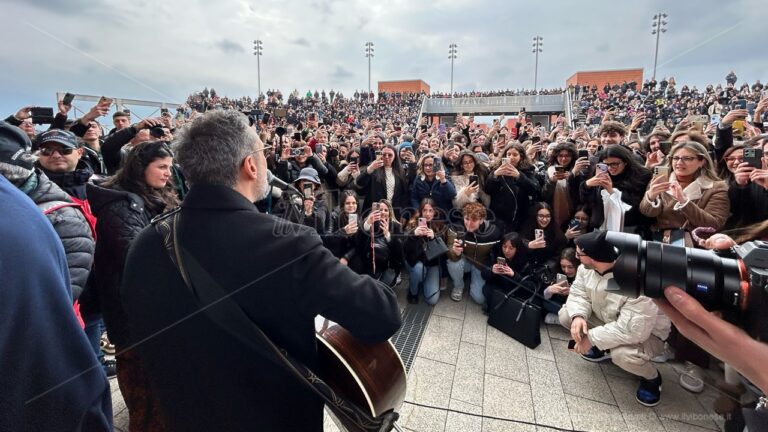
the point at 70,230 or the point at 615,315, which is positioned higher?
the point at 70,230

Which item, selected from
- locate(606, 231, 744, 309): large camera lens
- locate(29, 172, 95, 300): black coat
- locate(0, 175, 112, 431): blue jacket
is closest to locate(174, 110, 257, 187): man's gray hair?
locate(0, 175, 112, 431): blue jacket

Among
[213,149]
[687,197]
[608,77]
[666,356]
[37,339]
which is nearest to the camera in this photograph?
[37,339]

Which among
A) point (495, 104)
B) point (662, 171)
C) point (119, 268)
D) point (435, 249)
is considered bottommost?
point (435, 249)

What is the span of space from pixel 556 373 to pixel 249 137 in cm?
324

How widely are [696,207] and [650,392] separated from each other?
1547 mm

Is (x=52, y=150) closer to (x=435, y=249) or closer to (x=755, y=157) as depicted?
(x=435, y=249)

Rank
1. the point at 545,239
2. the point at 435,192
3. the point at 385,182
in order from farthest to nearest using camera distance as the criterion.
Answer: the point at 385,182, the point at 435,192, the point at 545,239

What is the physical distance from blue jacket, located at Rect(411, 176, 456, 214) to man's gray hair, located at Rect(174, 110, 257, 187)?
371 cm

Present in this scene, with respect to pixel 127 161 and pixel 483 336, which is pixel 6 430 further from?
pixel 483 336

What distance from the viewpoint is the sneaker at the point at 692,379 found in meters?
2.93

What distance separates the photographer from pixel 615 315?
3041 mm

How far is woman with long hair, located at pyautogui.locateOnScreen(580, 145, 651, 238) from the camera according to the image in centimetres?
350

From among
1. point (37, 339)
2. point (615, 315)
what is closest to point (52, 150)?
point (37, 339)

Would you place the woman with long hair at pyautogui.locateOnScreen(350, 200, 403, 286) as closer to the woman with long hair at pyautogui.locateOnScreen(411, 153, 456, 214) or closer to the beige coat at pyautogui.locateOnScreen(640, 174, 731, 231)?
the woman with long hair at pyautogui.locateOnScreen(411, 153, 456, 214)
